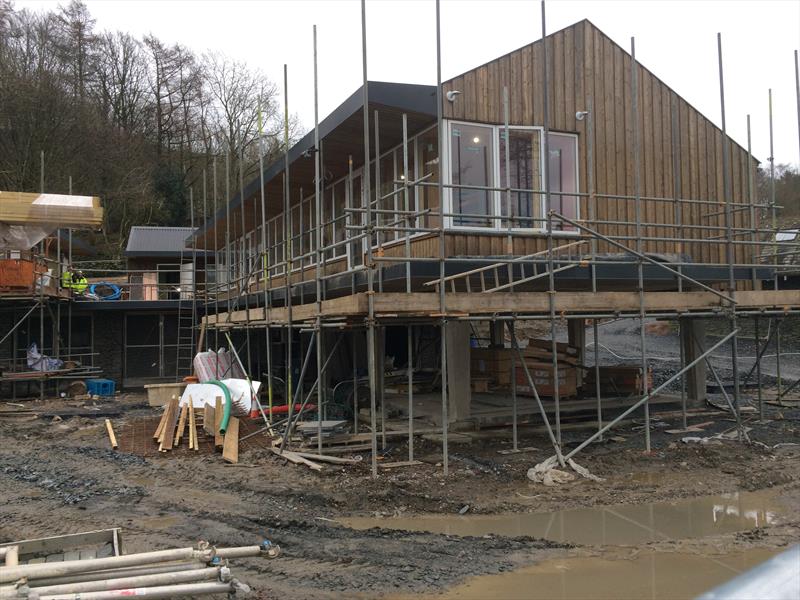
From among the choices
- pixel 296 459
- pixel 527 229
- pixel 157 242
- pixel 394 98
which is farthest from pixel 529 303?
pixel 157 242

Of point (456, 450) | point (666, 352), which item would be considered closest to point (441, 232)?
point (456, 450)

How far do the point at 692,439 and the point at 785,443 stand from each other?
4.99 ft

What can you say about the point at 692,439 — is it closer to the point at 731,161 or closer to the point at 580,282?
the point at 580,282

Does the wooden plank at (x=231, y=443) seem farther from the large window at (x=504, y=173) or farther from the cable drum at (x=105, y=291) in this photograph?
the cable drum at (x=105, y=291)

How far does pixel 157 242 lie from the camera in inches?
1191

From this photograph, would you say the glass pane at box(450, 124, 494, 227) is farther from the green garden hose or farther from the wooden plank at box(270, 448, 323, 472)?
the green garden hose

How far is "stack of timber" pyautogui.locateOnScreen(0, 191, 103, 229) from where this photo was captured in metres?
10.7

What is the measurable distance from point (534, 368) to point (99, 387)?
1389 cm

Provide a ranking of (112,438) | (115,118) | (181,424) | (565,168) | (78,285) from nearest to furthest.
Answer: (565,168) < (181,424) < (112,438) < (78,285) < (115,118)

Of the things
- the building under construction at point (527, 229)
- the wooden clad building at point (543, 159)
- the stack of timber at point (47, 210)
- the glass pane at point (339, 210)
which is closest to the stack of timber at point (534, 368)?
the building under construction at point (527, 229)

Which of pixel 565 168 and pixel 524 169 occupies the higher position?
pixel 565 168

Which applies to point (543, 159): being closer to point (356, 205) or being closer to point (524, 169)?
point (524, 169)

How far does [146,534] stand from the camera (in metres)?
6.66

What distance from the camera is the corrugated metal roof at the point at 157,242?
29.2m
